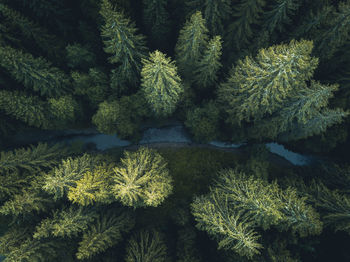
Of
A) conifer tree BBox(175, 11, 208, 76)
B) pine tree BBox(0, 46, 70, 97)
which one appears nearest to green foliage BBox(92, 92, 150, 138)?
pine tree BBox(0, 46, 70, 97)

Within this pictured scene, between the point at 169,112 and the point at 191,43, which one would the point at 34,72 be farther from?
the point at 191,43

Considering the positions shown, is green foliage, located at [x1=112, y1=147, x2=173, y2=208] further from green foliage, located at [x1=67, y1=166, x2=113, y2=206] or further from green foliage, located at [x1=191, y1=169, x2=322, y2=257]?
green foliage, located at [x1=191, y1=169, x2=322, y2=257]

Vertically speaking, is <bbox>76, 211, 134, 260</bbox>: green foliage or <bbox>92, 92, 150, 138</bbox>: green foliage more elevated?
<bbox>92, 92, 150, 138</bbox>: green foliage

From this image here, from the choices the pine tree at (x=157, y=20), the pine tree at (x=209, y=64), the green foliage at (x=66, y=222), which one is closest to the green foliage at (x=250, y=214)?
the green foliage at (x=66, y=222)

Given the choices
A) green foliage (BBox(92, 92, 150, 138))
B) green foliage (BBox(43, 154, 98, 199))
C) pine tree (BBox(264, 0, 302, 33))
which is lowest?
green foliage (BBox(43, 154, 98, 199))

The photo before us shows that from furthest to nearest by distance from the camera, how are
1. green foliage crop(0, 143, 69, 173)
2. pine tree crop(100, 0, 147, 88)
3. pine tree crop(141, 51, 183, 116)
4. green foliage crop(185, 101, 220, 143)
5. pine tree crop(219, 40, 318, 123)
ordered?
green foliage crop(185, 101, 220, 143)
green foliage crop(0, 143, 69, 173)
pine tree crop(100, 0, 147, 88)
pine tree crop(141, 51, 183, 116)
pine tree crop(219, 40, 318, 123)

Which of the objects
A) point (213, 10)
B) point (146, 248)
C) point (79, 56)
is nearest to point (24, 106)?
point (79, 56)

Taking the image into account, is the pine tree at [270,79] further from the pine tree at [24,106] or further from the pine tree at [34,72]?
the pine tree at [24,106]
